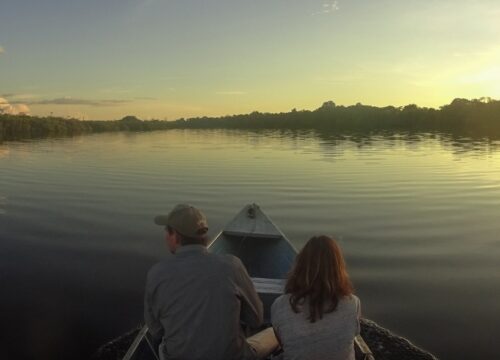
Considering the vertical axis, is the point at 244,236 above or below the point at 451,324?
above

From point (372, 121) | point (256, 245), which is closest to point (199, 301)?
point (256, 245)

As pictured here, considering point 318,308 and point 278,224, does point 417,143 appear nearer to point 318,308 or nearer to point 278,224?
point 278,224

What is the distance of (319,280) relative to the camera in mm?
3859

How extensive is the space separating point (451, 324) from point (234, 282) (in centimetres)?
623

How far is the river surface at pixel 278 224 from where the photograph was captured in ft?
28.3

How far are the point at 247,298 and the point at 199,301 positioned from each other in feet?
1.41

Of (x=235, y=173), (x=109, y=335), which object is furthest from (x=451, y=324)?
(x=235, y=173)

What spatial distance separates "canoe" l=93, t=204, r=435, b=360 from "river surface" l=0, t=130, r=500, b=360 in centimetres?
43

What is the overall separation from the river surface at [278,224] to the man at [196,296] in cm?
440

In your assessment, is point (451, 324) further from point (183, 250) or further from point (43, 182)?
point (43, 182)

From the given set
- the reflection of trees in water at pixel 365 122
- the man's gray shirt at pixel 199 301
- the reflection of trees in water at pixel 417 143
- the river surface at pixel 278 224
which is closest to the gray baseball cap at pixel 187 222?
the man's gray shirt at pixel 199 301

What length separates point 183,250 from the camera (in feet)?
12.9

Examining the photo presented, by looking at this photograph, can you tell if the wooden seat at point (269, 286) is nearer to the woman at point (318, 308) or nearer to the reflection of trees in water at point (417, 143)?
the woman at point (318, 308)

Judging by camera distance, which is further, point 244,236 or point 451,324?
point 244,236
